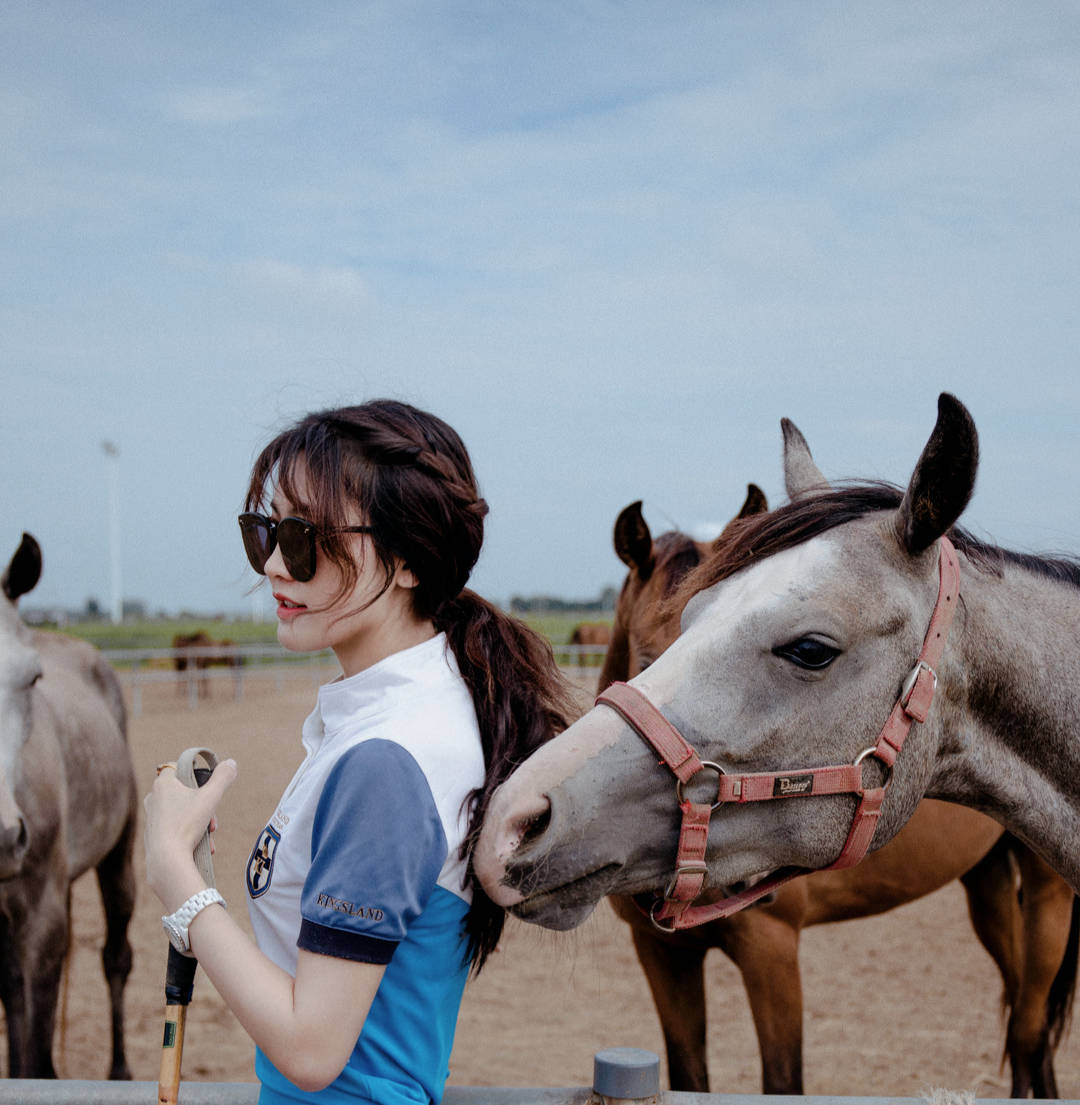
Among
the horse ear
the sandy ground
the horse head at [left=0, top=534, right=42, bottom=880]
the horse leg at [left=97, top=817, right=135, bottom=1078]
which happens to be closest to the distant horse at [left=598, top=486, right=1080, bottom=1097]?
the sandy ground

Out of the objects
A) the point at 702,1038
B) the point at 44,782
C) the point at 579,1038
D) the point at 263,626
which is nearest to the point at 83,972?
the point at 44,782

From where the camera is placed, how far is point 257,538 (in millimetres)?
1476

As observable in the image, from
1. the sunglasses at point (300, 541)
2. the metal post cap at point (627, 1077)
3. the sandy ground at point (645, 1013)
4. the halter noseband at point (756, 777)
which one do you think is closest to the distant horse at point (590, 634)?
the sandy ground at point (645, 1013)

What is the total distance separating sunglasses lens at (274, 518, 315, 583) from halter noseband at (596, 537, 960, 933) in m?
0.49

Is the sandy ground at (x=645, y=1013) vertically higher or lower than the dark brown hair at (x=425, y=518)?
lower

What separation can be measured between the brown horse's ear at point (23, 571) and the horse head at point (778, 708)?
128 inches

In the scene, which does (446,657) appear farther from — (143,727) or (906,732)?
(143,727)

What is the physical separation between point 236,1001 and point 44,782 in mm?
3621

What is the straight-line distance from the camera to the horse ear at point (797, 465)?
2031 millimetres

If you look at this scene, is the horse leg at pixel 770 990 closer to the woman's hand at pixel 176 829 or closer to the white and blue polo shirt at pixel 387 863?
the white and blue polo shirt at pixel 387 863

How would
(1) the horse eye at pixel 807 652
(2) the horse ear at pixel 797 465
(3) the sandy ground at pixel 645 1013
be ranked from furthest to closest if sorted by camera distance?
(3) the sandy ground at pixel 645 1013, (2) the horse ear at pixel 797 465, (1) the horse eye at pixel 807 652

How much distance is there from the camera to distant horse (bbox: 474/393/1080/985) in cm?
144

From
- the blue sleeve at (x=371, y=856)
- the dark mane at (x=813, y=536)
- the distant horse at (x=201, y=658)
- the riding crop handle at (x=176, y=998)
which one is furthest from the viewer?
the distant horse at (x=201, y=658)

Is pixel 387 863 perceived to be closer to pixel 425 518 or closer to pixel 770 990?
pixel 425 518
